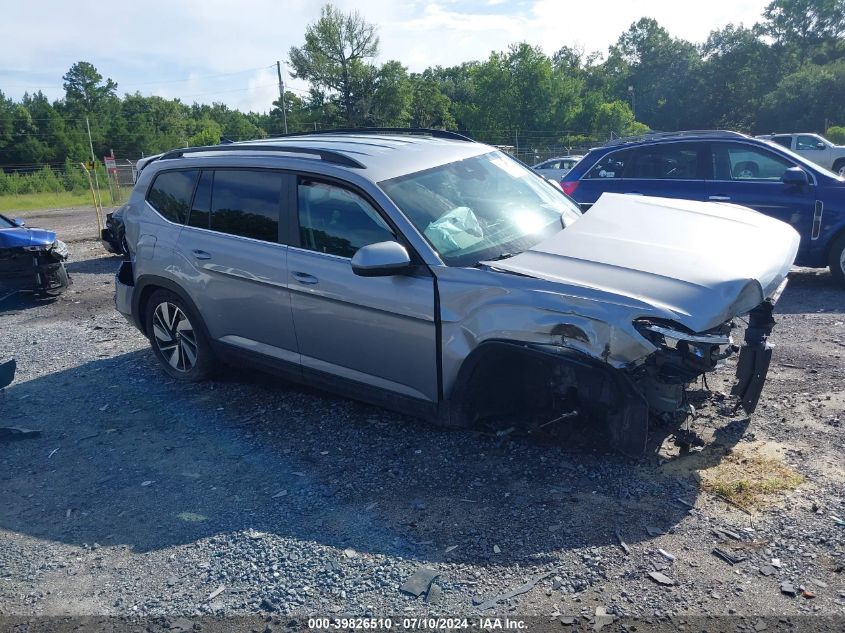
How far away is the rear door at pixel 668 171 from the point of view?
8.70m

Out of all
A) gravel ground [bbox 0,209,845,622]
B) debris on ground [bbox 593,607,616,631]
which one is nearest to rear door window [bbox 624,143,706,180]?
gravel ground [bbox 0,209,845,622]

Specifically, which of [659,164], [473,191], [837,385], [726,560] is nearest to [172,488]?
[473,191]

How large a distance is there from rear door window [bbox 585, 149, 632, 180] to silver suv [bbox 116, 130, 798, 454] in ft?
13.2

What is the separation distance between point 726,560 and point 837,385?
8.18 feet

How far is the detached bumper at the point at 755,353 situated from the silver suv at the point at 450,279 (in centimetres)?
1

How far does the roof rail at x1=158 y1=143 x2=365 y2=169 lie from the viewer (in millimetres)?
4688

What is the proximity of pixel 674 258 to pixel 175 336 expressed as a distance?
3977 mm

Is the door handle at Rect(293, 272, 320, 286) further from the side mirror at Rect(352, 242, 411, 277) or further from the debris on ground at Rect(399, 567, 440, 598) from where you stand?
the debris on ground at Rect(399, 567, 440, 598)

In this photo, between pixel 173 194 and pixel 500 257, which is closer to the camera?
pixel 500 257

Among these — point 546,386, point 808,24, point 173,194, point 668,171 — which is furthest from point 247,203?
point 808,24

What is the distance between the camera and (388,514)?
3.75m

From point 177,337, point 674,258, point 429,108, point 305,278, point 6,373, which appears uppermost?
point 429,108

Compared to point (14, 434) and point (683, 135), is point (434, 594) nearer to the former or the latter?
point (14, 434)

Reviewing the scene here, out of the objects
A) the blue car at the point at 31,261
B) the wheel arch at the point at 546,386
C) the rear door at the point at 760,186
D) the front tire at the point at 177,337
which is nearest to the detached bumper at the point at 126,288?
the front tire at the point at 177,337
